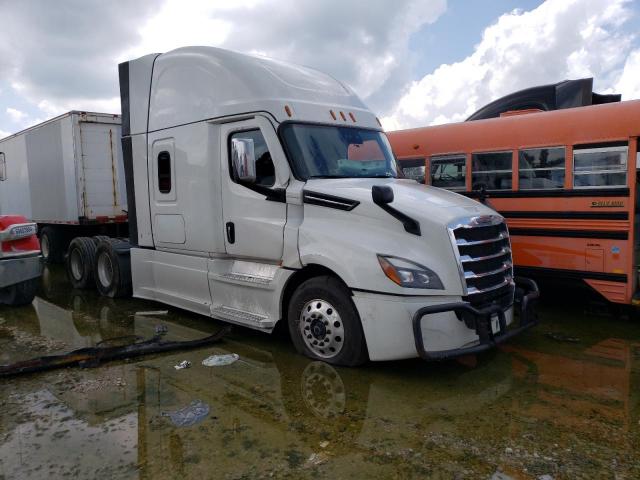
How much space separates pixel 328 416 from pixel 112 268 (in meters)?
5.58

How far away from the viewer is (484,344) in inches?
181

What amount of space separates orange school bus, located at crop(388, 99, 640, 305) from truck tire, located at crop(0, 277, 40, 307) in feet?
21.8

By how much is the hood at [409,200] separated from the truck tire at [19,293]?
5034 mm

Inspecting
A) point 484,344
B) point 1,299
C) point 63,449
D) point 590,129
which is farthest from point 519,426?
point 1,299

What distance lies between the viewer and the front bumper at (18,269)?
6.90 meters

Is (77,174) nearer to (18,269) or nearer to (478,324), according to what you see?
(18,269)

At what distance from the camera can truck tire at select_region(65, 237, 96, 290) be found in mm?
8859

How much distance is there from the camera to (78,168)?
32.9ft

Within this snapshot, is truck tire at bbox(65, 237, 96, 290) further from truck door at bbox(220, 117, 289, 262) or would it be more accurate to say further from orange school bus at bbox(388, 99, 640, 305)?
orange school bus at bbox(388, 99, 640, 305)

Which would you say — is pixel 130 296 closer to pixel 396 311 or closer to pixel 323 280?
pixel 323 280

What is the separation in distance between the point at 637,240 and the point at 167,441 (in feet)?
22.5

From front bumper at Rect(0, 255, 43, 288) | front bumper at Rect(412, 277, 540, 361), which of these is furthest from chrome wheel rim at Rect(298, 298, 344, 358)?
front bumper at Rect(0, 255, 43, 288)

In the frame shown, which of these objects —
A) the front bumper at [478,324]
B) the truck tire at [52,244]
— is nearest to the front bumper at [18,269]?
the truck tire at [52,244]

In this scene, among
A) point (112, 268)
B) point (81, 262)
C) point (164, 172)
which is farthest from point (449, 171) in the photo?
point (81, 262)
